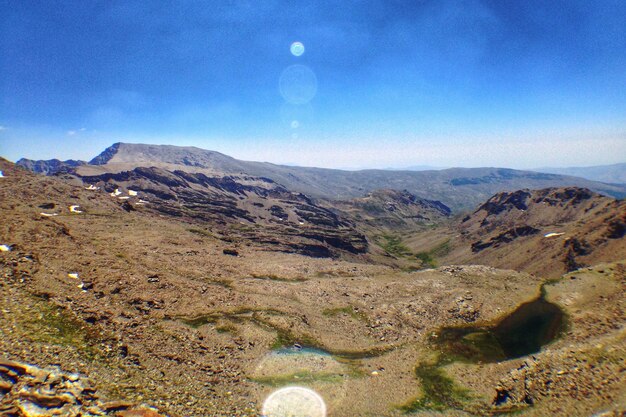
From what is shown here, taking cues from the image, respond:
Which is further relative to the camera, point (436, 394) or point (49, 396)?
point (436, 394)

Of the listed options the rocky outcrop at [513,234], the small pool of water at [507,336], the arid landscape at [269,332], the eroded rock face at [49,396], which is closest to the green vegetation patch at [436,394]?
the arid landscape at [269,332]

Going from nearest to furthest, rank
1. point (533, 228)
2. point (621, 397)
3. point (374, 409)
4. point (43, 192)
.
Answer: point (621, 397)
point (374, 409)
point (43, 192)
point (533, 228)

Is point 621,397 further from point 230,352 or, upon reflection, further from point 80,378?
point 80,378

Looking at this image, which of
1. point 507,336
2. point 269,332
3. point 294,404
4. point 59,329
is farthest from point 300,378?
point 507,336

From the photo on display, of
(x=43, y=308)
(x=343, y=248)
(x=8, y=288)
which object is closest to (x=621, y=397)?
(x=43, y=308)

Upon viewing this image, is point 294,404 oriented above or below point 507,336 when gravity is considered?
above

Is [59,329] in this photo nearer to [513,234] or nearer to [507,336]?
[507,336]
